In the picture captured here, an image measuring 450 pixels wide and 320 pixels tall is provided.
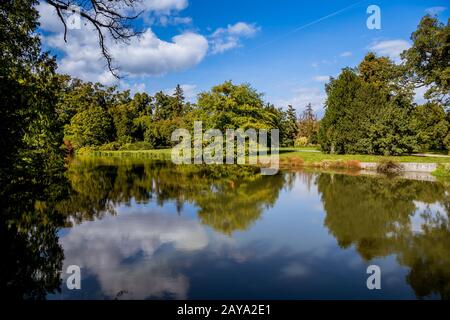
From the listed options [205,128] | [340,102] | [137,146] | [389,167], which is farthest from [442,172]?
[137,146]

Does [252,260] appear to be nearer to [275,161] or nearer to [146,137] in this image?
[275,161]

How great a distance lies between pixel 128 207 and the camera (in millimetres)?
13281

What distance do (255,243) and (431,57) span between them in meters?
29.8

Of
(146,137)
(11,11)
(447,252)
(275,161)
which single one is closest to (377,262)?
(447,252)

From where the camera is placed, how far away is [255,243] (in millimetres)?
8742

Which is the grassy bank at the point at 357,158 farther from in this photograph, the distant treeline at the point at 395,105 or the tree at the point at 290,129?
the tree at the point at 290,129

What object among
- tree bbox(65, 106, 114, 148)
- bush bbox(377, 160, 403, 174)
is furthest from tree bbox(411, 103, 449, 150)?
tree bbox(65, 106, 114, 148)

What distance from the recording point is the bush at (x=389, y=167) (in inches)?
976

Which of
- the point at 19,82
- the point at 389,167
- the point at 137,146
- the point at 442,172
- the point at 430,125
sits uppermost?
the point at 430,125

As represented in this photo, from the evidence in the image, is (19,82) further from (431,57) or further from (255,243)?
(431,57)

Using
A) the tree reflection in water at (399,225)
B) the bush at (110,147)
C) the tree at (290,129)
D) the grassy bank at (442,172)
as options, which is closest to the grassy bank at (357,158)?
the grassy bank at (442,172)

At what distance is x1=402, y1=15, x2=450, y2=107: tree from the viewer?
27.5 m

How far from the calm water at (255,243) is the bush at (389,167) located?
844 cm

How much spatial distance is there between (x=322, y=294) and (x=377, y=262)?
2267mm
